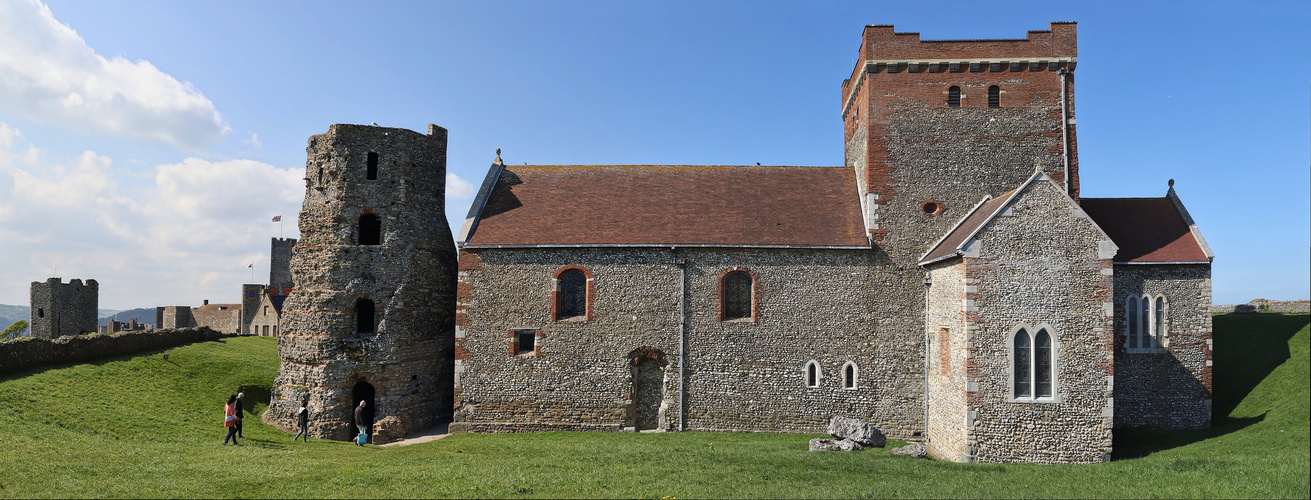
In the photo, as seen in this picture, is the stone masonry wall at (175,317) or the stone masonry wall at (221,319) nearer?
the stone masonry wall at (175,317)

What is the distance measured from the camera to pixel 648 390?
2089 centimetres

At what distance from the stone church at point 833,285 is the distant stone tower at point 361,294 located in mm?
1360

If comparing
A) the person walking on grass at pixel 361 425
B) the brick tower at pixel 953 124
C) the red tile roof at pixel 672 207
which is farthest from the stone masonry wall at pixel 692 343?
the person walking on grass at pixel 361 425

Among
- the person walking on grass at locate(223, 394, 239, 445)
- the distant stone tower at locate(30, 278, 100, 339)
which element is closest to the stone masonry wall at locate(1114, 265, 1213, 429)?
the person walking on grass at locate(223, 394, 239, 445)

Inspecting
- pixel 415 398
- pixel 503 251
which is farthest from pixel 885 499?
pixel 415 398

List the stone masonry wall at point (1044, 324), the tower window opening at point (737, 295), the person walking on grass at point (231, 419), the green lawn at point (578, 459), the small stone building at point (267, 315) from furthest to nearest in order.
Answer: the small stone building at point (267, 315) → the tower window opening at point (737, 295) → the person walking on grass at point (231, 419) → the stone masonry wall at point (1044, 324) → the green lawn at point (578, 459)

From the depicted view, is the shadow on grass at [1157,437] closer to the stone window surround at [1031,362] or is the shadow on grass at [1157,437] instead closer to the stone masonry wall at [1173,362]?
the stone masonry wall at [1173,362]

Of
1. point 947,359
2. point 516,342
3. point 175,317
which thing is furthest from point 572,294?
point 175,317

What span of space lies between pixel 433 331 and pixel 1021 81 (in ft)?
76.0

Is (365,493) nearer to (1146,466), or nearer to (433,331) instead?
(433,331)

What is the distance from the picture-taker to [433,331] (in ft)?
72.6

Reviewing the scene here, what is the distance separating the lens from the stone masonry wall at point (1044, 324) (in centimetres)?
1667

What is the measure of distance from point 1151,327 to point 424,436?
24.1 metres

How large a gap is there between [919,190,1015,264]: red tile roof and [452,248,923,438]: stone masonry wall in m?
1.98
